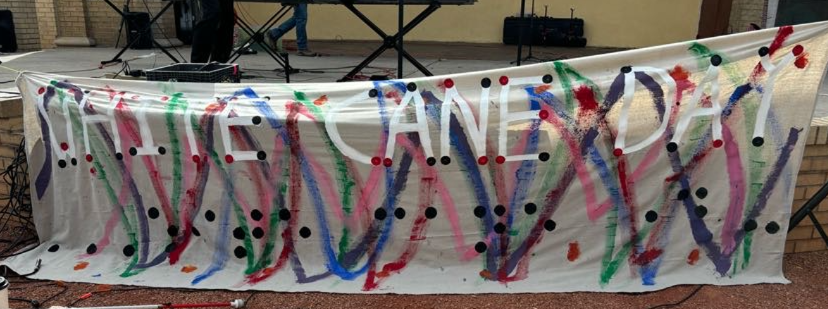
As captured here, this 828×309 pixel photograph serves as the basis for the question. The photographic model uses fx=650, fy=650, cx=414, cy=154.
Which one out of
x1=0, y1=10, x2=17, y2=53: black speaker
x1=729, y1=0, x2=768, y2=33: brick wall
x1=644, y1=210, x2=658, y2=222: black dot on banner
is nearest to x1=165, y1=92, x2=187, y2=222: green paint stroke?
x1=644, y1=210, x2=658, y2=222: black dot on banner

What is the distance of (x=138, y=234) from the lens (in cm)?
366

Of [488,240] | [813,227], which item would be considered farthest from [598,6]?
[488,240]

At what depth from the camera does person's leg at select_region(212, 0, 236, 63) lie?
17.0 feet

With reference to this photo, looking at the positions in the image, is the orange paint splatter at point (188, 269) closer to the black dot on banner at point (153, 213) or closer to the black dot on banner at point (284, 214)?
the black dot on banner at point (153, 213)

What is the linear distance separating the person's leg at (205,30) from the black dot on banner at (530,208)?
10.1 ft

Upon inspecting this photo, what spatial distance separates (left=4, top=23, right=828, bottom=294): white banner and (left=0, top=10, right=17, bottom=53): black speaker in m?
6.63

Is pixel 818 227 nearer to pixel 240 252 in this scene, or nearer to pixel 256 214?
pixel 256 214

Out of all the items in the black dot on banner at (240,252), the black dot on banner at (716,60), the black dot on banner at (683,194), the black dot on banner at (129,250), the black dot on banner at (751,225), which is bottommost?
the black dot on banner at (129,250)

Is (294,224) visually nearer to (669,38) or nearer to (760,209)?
(760,209)

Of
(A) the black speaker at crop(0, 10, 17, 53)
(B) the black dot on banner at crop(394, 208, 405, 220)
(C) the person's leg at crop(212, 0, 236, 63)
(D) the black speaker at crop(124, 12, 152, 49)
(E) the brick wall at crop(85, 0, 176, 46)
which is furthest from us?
(E) the brick wall at crop(85, 0, 176, 46)

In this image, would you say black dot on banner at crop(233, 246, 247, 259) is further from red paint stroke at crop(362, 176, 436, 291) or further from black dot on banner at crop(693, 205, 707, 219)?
black dot on banner at crop(693, 205, 707, 219)

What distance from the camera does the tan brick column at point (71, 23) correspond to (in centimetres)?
945

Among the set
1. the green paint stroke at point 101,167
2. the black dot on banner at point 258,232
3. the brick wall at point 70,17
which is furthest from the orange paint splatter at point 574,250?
the brick wall at point 70,17

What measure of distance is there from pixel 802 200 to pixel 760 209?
1.89 ft
